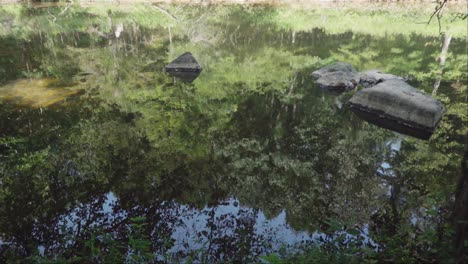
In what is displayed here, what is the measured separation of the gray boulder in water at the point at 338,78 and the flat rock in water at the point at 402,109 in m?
2.34

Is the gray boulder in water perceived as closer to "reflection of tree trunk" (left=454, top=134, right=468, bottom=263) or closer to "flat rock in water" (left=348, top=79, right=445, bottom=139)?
"flat rock in water" (left=348, top=79, right=445, bottom=139)

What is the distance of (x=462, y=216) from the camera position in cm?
329

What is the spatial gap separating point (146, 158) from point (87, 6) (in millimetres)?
29286

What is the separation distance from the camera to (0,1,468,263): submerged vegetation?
17.0ft

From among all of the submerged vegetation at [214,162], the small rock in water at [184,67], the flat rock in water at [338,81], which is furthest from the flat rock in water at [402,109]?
the small rock in water at [184,67]

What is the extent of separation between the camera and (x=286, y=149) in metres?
8.67

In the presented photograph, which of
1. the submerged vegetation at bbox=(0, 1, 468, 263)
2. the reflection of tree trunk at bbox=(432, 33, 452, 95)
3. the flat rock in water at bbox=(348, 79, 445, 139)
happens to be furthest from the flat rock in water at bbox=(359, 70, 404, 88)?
the flat rock in water at bbox=(348, 79, 445, 139)

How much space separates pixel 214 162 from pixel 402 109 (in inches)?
238

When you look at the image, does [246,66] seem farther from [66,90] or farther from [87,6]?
[87,6]

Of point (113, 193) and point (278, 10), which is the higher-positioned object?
point (278, 10)

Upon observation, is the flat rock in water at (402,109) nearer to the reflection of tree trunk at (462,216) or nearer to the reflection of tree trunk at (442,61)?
the reflection of tree trunk at (442,61)

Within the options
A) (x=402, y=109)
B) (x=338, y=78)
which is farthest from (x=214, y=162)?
(x=338, y=78)

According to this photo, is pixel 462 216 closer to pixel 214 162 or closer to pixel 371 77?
pixel 214 162

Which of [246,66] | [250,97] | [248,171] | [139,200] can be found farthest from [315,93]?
[139,200]
